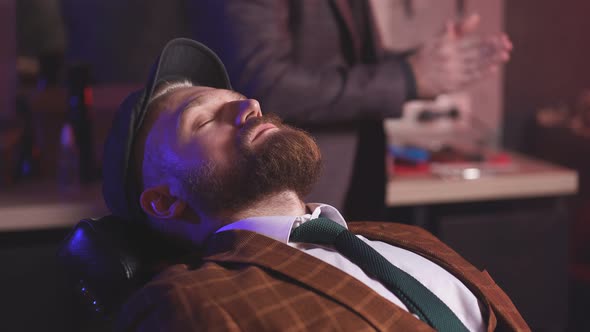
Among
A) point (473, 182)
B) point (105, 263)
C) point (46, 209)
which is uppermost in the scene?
point (105, 263)

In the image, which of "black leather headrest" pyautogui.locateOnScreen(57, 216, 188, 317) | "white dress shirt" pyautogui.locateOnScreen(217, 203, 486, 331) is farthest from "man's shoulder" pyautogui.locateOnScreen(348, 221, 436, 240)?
"black leather headrest" pyautogui.locateOnScreen(57, 216, 188, 317)

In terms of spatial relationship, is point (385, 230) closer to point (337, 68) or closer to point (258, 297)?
point (258, 297)

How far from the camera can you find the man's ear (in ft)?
4.43

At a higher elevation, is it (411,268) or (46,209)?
(411,268)

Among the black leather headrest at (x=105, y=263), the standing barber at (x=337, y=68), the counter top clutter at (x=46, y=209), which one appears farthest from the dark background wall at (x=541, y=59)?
the black leather headrest at (x=105, y=263)

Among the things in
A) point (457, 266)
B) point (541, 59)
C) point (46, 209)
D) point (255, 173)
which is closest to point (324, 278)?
point (255, 173)

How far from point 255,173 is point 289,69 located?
732 millimetres

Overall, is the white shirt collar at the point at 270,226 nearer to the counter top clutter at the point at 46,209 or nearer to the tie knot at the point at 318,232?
the tie knot at the point at 318,232

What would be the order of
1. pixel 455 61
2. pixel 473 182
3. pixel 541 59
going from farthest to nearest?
pixel 541 59 < pixel 473 182 < pixel 455 61

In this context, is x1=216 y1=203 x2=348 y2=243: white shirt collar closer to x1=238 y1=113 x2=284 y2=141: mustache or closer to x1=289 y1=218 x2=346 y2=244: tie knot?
x1=289 y1=218 x2=346 y2=244: tie knot

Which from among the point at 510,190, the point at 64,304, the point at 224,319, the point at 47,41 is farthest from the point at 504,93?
the point at 224,319

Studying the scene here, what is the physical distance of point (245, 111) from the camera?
4.37 ft

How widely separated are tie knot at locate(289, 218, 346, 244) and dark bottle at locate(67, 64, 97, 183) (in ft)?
3.81

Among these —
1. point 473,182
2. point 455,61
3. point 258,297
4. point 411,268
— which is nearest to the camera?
point 258,297
